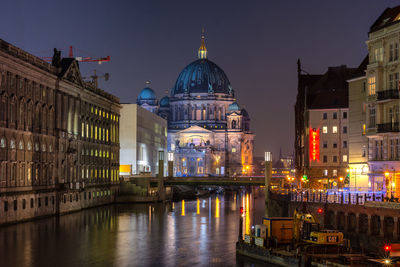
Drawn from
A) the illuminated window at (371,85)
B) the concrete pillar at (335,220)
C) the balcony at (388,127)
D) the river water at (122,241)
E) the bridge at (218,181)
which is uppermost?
the illuminated window at (371,85)

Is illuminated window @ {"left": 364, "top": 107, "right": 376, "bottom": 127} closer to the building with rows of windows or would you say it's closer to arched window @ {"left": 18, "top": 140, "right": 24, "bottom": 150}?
Result: the building with rows of windows

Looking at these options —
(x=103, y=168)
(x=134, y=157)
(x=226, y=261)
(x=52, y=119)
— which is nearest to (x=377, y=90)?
(x=226, y=261)

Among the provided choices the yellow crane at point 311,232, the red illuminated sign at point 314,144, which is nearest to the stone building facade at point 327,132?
the red illuminated sign at point 314,144

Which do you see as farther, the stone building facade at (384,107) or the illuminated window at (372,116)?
the illuminated window at (372,116)

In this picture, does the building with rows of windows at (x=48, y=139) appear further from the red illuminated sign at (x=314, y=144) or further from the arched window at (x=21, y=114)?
the red illuminated sign at (x=314, y=144)

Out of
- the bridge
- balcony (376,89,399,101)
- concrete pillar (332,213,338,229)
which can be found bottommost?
concrete pillar (332,213,338,229)

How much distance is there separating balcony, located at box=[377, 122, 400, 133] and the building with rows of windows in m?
44.2

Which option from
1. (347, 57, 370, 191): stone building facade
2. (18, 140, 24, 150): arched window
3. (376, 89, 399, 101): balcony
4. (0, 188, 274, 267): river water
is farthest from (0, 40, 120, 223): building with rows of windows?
(376, 89, 399, 101): balcony

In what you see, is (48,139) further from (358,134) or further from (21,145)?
(358,134)

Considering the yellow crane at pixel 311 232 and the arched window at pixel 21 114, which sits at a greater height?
the arched window at pixel 21 114

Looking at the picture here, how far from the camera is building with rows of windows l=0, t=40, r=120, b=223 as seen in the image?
88.2 metres

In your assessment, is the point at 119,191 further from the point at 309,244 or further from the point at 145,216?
the point at 309,244

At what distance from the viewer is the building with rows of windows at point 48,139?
289 ft

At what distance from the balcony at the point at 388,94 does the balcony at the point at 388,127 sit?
2.88 m
